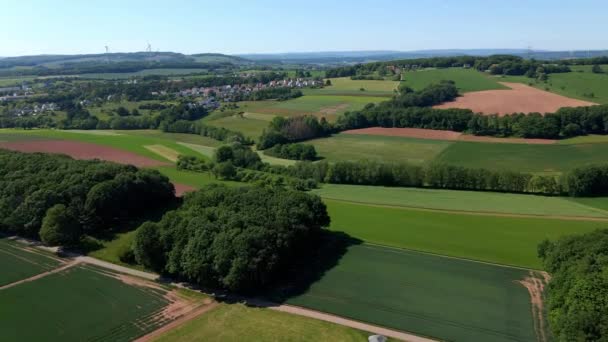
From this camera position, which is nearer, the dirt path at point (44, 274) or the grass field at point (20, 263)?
the dirt path at point (44, 274)

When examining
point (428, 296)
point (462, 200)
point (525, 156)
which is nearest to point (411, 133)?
point (525, 156)

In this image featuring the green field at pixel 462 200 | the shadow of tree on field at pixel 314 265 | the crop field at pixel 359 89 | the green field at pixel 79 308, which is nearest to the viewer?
the green field at pixel 79 308

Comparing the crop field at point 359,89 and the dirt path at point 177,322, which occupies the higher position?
the crop field at point 359,89

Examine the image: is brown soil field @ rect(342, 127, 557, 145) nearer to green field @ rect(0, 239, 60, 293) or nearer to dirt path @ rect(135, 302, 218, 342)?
dirt path @ rect(135, 302, 218, 342)

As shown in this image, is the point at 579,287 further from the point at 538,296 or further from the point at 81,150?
the point at 81,150

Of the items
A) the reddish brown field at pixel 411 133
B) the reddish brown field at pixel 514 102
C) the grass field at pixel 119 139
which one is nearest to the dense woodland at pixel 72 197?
the grass field at pixel 119 139

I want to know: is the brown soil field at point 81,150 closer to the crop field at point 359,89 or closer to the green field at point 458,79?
the crop field at point 359,89
